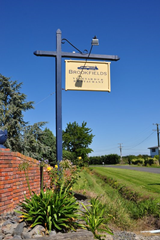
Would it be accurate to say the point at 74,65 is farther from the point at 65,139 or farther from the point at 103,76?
the point at 65,139

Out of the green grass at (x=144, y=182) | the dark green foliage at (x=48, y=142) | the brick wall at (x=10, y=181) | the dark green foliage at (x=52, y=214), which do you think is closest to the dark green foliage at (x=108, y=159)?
the dark green foliage at (x=48, y=142)

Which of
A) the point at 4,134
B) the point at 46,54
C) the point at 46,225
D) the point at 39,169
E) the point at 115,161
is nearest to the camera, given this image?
the point at 46,225

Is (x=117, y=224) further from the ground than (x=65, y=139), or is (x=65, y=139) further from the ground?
(x=65, y=139)

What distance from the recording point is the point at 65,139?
119 ft

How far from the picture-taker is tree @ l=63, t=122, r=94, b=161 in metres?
35.8

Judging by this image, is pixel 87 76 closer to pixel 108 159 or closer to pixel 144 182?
pixel 144 182

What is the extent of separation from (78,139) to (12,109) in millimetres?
15827

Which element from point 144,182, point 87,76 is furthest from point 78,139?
point 87,76

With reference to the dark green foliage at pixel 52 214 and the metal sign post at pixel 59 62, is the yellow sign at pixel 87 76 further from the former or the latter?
the dark green foliage at pixel 52 214

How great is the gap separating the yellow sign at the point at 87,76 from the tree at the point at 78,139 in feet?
89.5

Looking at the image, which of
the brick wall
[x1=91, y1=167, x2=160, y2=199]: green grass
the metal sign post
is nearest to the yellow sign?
the metal sign post

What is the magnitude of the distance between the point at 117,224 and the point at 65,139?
3016 centimetres

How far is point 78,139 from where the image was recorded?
120ft

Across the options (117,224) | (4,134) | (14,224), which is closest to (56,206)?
(14,224)
